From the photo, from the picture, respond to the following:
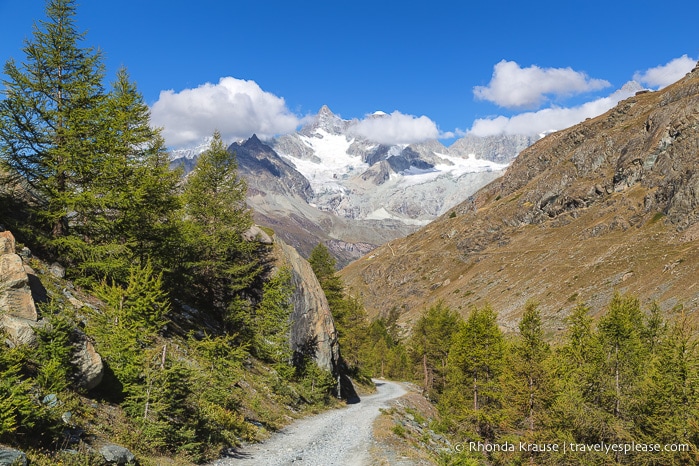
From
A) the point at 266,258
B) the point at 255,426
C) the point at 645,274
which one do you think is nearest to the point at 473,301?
the point at 645,274

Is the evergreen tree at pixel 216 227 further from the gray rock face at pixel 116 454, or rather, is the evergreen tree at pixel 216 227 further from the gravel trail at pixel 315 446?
the gray rock face at pixel 116 454

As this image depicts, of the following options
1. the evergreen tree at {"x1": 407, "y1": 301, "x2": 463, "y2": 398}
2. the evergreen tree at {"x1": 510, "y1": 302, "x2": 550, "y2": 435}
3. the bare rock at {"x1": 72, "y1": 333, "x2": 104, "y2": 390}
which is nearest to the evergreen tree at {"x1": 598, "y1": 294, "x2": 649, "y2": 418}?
the evergreen tree at {"x1": 510, "y1": 302, "x2": 550, "y2": 435}

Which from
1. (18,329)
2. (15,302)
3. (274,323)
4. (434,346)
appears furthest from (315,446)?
(434,346)

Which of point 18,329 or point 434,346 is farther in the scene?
point 434,346

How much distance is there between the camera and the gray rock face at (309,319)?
33594mm

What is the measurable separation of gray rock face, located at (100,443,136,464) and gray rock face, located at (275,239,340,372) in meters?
20.8

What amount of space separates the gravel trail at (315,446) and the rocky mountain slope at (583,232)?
57109mm

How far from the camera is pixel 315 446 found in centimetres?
1875

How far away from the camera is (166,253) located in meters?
24.5

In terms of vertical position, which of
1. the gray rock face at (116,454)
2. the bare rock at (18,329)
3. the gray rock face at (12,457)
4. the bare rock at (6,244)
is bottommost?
the gray rock face at (116,454)

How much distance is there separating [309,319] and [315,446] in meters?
16.2

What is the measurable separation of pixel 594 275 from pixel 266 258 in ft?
274

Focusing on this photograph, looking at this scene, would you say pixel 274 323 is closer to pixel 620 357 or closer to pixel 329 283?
pixel 329 283

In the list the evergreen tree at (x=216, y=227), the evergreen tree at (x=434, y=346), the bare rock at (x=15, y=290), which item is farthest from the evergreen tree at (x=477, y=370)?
the bare rock at (x=15, y=290)
